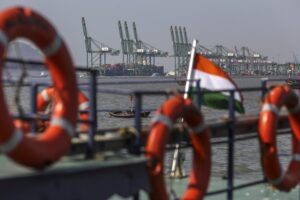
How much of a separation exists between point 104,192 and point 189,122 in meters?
1.85

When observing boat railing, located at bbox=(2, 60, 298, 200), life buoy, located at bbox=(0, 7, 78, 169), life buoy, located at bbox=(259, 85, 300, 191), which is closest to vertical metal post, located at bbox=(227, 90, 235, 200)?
boat railing, located at bbox=(2, 60, 298, 200)

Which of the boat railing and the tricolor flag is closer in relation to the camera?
the boat railing

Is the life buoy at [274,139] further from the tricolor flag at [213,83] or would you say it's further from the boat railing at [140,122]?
the tricolor flag at [213,83]

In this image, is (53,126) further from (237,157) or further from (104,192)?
(237,157)

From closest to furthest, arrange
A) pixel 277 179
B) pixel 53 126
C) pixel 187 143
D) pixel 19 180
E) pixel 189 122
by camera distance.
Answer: pixel 19 180 → pixel 53 126 → pixel 189 122 → pixel 187 143 → pixel 277 179

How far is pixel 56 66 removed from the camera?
6.68m

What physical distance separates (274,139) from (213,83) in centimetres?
235

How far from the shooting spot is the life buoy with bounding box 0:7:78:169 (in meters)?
5.89

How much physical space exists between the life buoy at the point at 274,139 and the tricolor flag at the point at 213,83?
1204mm

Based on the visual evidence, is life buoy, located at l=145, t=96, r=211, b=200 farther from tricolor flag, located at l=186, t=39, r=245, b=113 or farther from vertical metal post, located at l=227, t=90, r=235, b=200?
tricolor flag, located at l=186, t=39, r=245, b=113

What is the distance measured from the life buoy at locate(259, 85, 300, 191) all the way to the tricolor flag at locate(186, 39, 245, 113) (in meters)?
1.20

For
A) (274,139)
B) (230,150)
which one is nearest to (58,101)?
(230,150)

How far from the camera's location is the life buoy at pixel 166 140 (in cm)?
744

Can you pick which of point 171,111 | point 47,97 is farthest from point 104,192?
point 47,97
